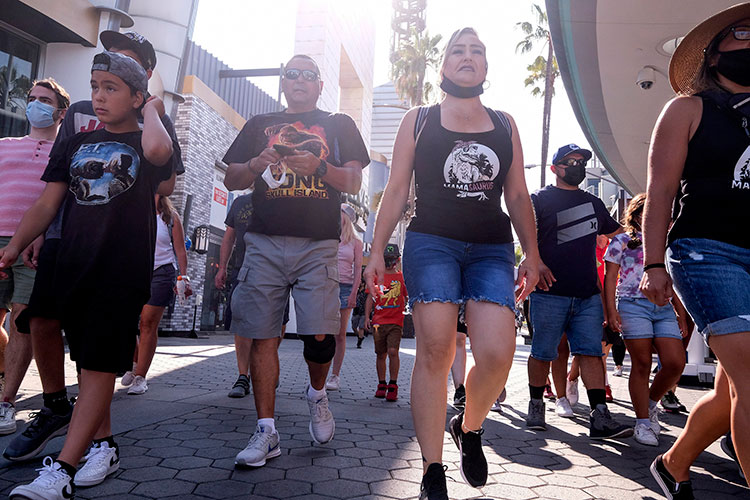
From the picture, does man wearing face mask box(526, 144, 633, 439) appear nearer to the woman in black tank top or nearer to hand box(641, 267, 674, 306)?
the woman in black tank top

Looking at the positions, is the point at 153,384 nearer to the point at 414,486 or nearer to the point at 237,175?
the point at 237,175

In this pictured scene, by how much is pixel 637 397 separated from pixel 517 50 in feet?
85.5

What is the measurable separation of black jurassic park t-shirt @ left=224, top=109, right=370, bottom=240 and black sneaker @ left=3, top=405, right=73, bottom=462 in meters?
1.44

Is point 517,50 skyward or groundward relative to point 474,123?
skyward

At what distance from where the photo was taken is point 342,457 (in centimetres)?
332

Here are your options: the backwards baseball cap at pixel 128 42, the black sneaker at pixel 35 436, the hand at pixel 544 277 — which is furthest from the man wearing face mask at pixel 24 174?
the hand at pixel 544 277

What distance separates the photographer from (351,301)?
6527 mm

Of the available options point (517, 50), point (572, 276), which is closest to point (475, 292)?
point (572, 276)

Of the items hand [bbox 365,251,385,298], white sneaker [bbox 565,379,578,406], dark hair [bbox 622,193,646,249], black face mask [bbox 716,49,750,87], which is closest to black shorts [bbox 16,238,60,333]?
hand [bbox 365,251,385,298]

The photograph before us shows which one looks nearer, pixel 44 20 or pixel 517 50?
pixel 44 20

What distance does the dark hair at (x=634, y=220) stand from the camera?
4770 millimetres

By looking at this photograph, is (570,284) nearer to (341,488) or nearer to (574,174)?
(574,174)

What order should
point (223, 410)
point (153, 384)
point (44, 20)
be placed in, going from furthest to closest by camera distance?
point (44, 20) < point (153, 384) < point (223, 410)

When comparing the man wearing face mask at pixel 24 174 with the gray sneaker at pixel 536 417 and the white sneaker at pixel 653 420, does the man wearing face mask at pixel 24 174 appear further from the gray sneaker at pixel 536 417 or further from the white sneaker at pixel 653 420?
the white sneaker at pixel 653 420
